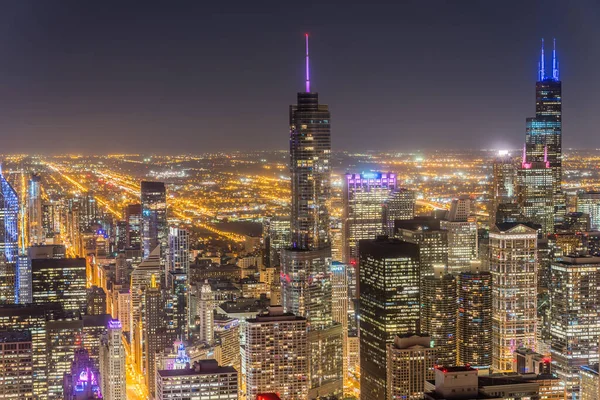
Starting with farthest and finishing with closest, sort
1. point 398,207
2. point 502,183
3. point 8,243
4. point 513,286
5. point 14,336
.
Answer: point 502,183, point 398,207, point 8,243, point 513,286, point 14,336

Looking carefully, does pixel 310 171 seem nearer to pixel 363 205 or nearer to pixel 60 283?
pixel 363 205

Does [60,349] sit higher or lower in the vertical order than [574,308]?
lower

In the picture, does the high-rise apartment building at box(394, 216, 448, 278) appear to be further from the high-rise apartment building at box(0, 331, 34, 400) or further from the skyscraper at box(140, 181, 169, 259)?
the high-rise apartment building at box(0, 331, 34, 400)

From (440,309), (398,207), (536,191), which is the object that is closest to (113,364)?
(440,309)

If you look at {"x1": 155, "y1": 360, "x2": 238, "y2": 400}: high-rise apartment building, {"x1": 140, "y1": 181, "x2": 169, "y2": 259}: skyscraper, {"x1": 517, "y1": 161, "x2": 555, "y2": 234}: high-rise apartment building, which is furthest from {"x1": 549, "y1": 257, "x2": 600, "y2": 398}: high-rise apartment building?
{"x1": 140, "y1": 181, "x2": 169, "y2": 259}: skyscraper

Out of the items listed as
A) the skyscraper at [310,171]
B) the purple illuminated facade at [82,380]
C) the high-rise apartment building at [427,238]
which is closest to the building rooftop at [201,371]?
the purple illuminated facade at [82,380]

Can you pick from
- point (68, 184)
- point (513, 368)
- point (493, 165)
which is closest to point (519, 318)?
point (513, 368)
